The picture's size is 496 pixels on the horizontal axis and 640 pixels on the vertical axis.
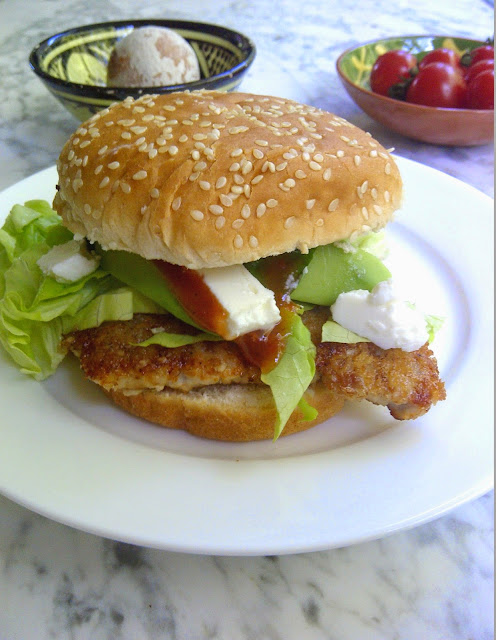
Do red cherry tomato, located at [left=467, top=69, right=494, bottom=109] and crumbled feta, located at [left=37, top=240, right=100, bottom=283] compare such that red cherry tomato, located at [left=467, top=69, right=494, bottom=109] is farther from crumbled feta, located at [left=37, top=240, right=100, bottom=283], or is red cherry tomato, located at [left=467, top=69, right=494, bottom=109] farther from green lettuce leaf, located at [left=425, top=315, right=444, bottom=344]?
crumbled feta, located at [left=37, top=240, right=100, bottom=283]

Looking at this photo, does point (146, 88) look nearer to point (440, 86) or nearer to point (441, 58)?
point (440, 86)

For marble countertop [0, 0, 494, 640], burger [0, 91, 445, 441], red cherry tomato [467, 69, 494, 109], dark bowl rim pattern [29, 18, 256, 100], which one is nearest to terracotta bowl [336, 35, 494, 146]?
red cherry tomato [467, 69, 494, 109]

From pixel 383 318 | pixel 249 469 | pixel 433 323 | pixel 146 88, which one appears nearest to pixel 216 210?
pixel 383 318

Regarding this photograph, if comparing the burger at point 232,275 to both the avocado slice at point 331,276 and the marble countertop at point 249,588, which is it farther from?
the marble countertop at point 249,588

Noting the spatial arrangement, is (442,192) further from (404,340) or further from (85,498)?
(85,498)

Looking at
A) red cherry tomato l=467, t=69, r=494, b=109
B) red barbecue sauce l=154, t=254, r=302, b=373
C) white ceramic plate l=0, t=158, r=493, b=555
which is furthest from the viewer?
red cherry tomato l=467, t=69, r=494, b=109

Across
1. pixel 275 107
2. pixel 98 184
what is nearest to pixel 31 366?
pixel 98 184
